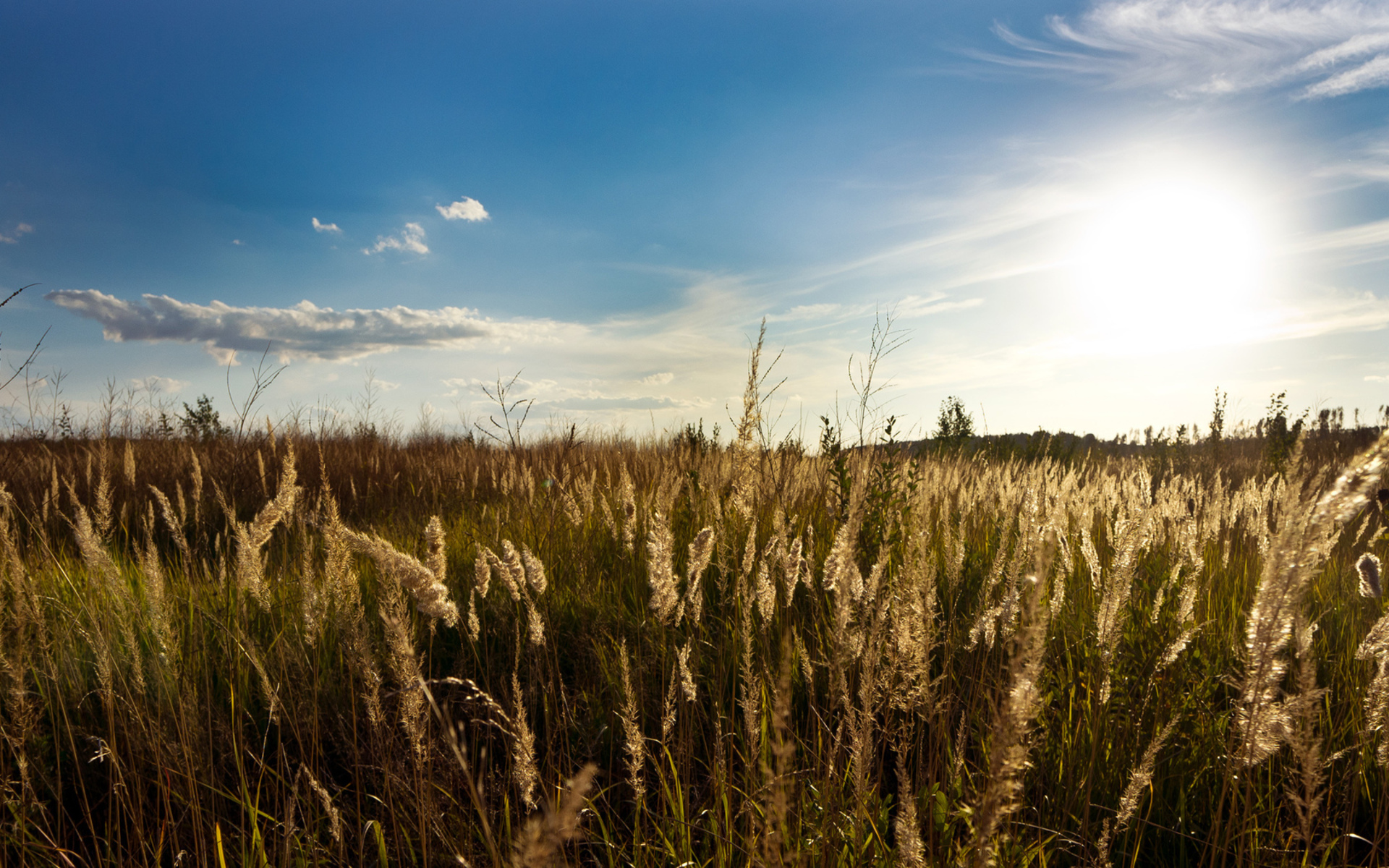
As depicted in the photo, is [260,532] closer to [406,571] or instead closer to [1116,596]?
[406,571]

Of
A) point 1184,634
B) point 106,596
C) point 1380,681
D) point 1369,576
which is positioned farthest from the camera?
point 106,596

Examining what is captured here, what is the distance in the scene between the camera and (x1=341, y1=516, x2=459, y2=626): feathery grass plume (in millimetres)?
1290

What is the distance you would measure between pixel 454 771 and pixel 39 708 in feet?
5.06

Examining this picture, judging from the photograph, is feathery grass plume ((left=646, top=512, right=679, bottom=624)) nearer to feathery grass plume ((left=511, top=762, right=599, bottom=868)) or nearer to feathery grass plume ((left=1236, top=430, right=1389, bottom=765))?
feathery grass plume ((left=511, top=762, right=599, bottom=868))

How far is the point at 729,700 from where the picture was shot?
2436mm

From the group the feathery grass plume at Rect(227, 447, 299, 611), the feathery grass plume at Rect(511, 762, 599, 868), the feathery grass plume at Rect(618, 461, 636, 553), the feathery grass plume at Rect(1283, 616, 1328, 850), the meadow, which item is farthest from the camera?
the feathery grass plume at Rect(618, 461, 636, 553)

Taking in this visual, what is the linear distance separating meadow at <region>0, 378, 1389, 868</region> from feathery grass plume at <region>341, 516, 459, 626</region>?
0.01 meters

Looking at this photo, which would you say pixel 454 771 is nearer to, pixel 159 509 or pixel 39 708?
pixel 39 708

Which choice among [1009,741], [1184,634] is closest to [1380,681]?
[1184,634]

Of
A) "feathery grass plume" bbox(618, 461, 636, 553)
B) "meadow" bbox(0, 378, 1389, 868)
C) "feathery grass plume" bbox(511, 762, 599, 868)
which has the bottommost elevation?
"meadow" bbox(0, 378, 1389, 868)

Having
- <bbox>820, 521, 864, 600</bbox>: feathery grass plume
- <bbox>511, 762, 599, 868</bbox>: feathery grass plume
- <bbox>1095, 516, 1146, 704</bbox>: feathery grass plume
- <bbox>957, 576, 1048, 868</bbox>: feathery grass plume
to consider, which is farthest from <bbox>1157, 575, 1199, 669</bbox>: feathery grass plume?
<bbox>511, 762, 599, 868</bbox>: feathery grass plume

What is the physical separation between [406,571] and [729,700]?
4.86ft

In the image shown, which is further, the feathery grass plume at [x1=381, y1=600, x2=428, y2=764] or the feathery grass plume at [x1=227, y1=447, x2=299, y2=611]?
the feathery grass plume at [x1=227, y1=447, x2=299, y2=611]

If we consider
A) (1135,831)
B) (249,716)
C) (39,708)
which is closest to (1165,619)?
(1135,831)
